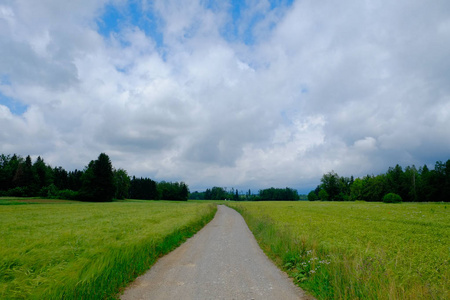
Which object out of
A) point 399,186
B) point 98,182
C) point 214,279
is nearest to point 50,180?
point 98,182

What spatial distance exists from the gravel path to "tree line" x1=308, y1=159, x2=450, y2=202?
8968cm

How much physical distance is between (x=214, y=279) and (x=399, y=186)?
366 feet

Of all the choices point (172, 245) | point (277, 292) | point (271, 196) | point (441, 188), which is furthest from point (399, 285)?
point (271, 196)

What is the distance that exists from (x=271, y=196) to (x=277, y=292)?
198263 mm

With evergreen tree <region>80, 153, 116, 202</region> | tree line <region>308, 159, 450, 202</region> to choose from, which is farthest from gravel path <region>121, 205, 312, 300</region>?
tree line <region>308, 159, 450, 202</region>

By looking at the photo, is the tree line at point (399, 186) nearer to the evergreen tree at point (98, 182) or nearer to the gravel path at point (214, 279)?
the gravel path at point (214, 279)

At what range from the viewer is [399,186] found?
92.6 m

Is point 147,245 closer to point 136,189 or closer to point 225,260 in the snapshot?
point 225,260

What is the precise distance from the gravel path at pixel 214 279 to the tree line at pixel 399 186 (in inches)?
3531

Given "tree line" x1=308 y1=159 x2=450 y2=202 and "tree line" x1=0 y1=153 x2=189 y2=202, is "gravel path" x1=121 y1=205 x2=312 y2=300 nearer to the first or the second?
"tree line" x1=0 y1=153 x2=189 y2=202

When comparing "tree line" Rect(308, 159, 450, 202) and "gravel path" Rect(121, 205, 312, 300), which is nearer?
"gravel path" Rect(121, 205, 312, 300)

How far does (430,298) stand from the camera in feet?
14.1

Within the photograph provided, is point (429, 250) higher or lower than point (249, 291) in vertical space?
higher

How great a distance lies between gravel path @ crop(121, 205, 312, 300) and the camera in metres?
6.34
